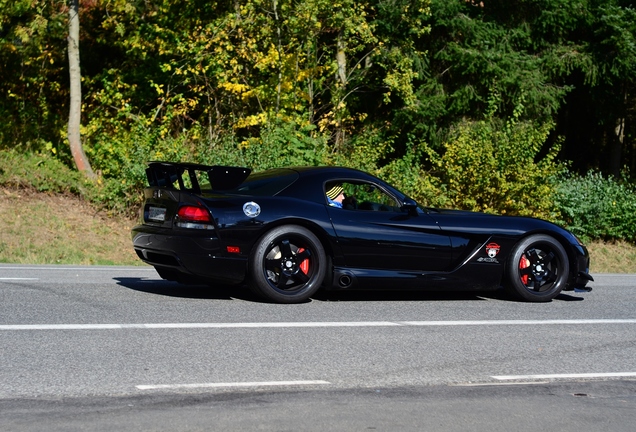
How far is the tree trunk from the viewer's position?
2175 centimetres

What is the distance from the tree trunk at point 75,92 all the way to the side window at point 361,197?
42.2 feet

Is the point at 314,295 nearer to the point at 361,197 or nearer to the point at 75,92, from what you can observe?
the point at 361,197

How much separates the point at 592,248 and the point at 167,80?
35.4 ft

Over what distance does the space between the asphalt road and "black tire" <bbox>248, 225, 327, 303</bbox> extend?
187 mm

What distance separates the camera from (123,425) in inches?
186

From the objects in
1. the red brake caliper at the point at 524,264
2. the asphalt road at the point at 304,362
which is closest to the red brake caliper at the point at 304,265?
the asphalt road at the point at 304,362

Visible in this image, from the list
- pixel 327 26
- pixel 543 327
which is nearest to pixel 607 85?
pixel 327 26

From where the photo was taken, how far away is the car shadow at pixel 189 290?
31.6 ft

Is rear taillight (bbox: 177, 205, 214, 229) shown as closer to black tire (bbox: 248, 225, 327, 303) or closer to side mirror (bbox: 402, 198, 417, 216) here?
black tire (bbox: 248, 225, 327, 303)

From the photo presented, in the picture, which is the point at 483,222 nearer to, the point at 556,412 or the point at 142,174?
the point at 556,412

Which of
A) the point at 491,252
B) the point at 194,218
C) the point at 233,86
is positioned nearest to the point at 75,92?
the point at 233,86

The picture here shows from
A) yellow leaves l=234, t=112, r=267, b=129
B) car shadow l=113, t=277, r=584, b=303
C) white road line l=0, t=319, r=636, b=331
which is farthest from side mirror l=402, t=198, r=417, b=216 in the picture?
yellow leaves l=234, t=112, r=267, b=129

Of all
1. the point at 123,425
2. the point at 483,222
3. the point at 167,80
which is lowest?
the point at 123,425

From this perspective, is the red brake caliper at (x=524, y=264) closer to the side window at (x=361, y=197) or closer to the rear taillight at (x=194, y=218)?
the side window at (x=361, y=197)
